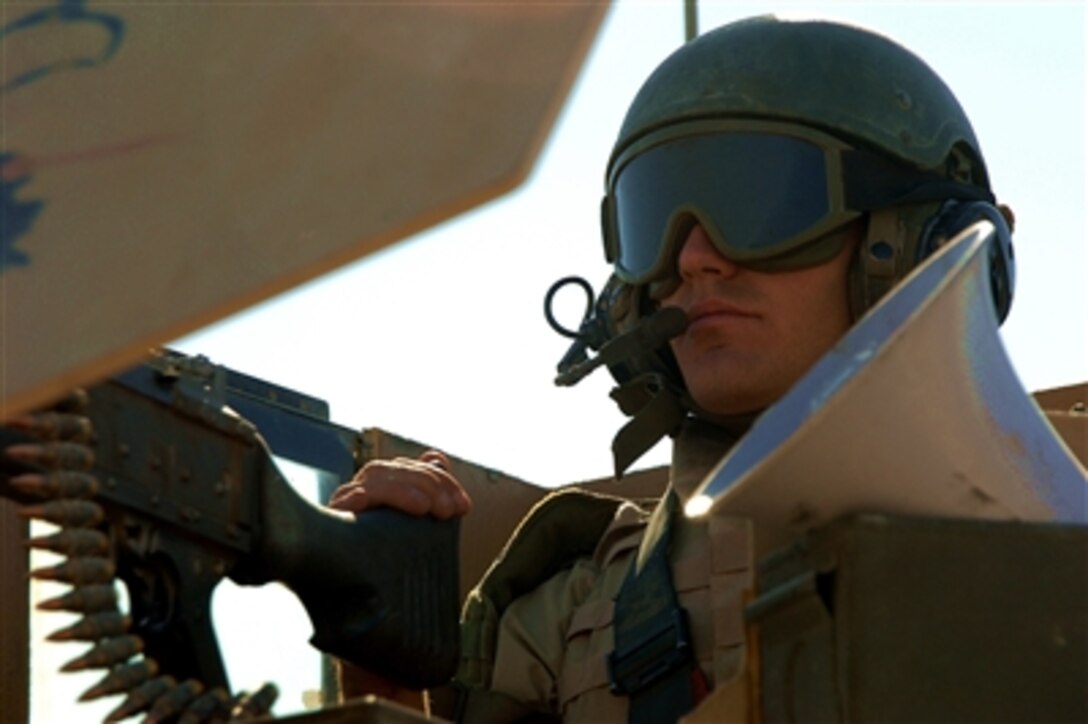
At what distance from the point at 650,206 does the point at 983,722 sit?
2290mm

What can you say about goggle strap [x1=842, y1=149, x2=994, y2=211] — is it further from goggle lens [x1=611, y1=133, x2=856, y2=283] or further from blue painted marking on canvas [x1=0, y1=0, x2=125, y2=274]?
blue painted marking on canvas [x1=0, y1=0, x2=125, y2=274]

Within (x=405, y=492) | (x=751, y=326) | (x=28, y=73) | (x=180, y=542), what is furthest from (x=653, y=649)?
(x=28, y=73)

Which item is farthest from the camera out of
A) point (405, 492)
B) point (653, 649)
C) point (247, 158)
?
point (653, 649)

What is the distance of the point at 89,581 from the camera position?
3.75 metres

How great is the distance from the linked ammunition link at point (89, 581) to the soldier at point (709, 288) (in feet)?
4.08

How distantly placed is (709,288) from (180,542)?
1.63m

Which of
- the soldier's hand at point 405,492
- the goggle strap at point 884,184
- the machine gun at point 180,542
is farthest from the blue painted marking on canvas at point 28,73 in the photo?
the goggle strap at point 884,184

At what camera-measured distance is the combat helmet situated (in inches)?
205

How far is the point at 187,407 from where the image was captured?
3865 millimetres

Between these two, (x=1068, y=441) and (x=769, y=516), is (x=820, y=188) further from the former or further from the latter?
(x=769, y=516)

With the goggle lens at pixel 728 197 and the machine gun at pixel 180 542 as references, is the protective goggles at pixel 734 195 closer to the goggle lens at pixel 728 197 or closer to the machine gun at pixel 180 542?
the goggle lens at pixel 728 197

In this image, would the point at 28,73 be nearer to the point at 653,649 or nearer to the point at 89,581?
the point at 89,581

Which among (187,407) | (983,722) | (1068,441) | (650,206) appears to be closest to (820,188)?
(650,206)

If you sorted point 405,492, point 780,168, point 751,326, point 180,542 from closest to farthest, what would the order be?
1. point 180,542
2. point 405,492
3. point 751,326
4. point 780,168
